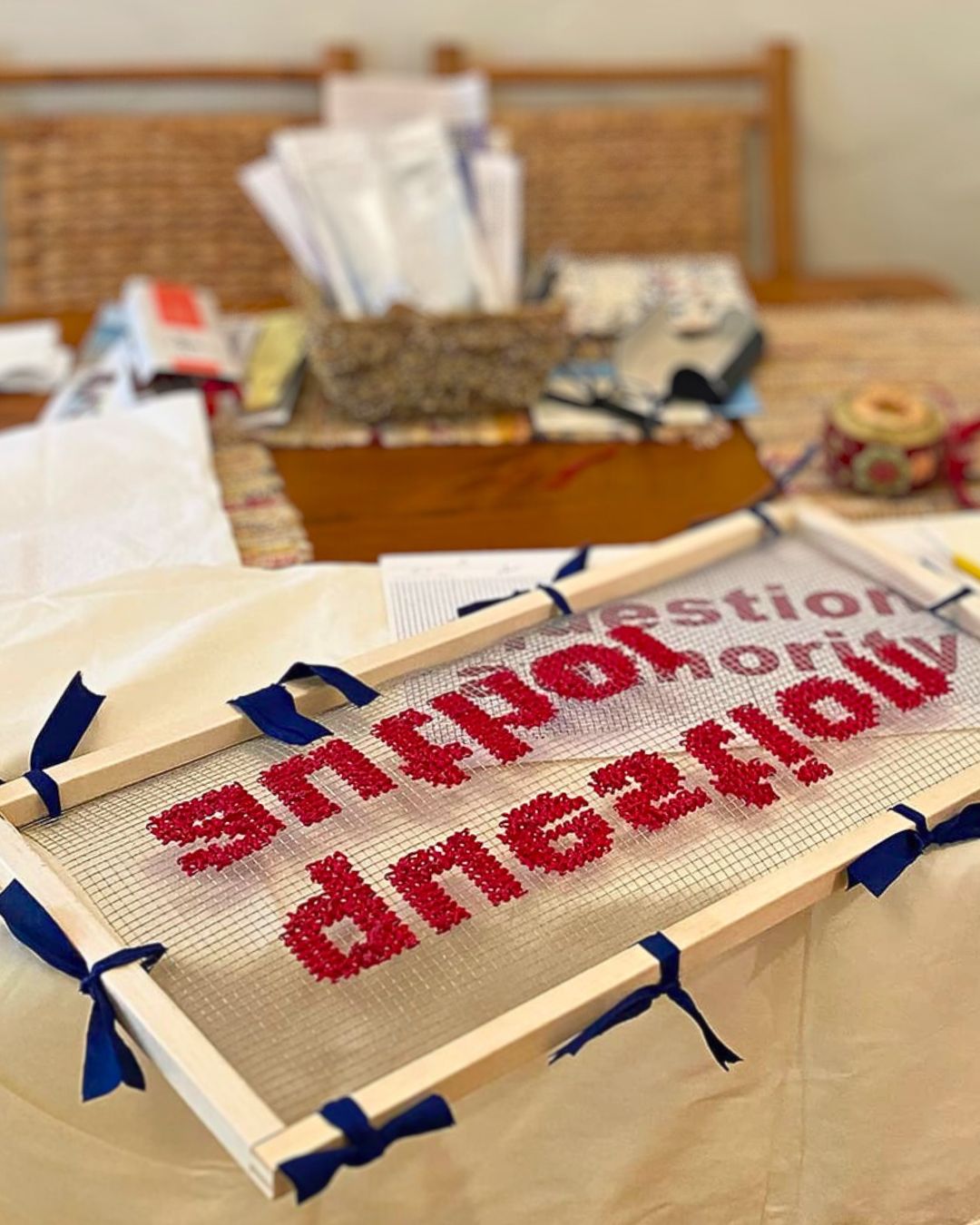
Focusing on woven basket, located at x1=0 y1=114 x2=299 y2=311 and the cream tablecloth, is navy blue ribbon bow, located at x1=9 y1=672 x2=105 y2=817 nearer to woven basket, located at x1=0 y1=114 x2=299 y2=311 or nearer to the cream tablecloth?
the cream tablecloth

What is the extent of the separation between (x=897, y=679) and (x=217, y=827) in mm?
453

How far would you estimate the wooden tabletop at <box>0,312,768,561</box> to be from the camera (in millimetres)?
1287

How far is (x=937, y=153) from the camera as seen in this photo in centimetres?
233

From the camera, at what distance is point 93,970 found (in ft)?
2.46

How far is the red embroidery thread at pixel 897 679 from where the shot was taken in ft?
3.27

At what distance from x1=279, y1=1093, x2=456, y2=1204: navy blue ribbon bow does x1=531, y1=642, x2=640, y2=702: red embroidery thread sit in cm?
35

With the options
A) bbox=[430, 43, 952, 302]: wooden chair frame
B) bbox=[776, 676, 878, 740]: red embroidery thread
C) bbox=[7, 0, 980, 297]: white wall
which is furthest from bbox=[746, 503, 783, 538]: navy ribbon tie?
bbox=[7, 0, 980, 297]: white wall

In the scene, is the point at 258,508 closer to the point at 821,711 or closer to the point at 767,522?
the point at 767,522

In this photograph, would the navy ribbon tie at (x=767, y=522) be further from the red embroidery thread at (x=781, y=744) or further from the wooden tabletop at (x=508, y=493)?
the red embroidery thread at (x=781, y=744)

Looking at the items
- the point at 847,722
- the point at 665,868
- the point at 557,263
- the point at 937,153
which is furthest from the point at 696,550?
the point at 937,153

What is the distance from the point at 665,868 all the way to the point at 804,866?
8 centimetres

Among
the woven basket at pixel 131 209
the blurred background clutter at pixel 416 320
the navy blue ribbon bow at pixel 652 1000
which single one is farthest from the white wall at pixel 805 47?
the navy blue ribbon bow at pixel 652 1000

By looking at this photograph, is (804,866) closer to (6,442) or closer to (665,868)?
(665,868)

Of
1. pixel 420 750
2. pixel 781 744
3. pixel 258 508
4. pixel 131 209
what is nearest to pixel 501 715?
pixel 420 750
